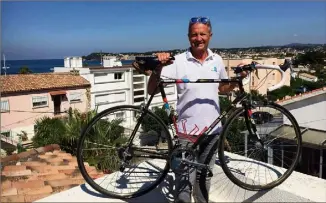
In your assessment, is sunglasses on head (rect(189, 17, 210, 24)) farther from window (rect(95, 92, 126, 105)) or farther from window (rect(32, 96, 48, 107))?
window (rect(95, 92, 126, 105))

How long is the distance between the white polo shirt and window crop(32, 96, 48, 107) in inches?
966

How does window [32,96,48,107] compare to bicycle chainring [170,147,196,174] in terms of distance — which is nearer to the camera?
bicycle chainring [170,147,196,174]

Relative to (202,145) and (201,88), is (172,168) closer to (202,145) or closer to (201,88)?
(202,145)

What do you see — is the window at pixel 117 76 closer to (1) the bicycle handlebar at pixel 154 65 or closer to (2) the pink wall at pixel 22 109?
(2) the pink wall at pixel 22 109

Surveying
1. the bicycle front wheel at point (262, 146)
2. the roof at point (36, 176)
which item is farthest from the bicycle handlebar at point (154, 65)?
the roof at point (36, 176)

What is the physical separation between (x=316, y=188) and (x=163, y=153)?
44.9 inches

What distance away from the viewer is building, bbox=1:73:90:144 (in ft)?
75.1

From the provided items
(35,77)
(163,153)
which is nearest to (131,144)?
(163,153)

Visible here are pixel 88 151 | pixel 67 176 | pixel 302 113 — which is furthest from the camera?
pixel 302 113

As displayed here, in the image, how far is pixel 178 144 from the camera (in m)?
2.38

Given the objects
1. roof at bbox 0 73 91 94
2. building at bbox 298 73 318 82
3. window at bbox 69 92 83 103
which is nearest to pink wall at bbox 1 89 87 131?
roof at bbox 0 73 91 94

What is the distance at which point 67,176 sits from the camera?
10.3 ft

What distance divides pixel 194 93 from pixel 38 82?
82.7 ft

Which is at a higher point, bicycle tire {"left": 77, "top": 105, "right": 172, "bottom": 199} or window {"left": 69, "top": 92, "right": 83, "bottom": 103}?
bicycle tire {"left": 77, "top": 105, "right": 172, "bottom": 199}
